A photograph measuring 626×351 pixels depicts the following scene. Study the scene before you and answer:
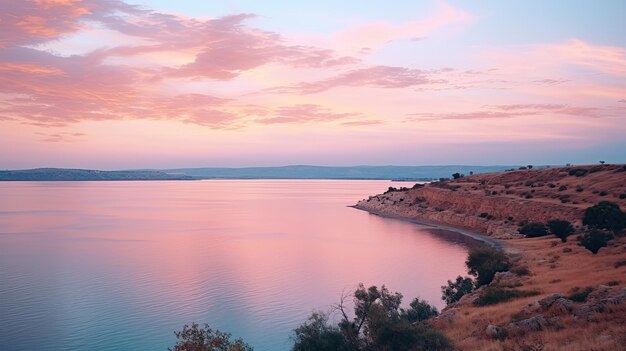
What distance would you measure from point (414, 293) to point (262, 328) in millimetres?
12091

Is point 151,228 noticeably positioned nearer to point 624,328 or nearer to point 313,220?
point 313,220

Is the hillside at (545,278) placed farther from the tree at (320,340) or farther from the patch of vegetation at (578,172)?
the tree at (320,340)

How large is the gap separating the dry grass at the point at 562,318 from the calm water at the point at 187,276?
7.71 m

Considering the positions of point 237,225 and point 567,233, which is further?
point 237,225

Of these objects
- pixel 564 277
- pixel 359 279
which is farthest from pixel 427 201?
pixel 564 277

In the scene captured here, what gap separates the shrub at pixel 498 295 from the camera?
78.1ft

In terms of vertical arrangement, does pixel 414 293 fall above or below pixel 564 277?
below

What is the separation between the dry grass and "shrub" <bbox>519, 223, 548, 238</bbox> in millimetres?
10954

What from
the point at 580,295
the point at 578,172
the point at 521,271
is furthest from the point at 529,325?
the point at 578,172

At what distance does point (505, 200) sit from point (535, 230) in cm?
1854

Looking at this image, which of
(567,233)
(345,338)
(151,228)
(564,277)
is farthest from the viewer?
(151,228)

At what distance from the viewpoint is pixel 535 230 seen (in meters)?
53.2

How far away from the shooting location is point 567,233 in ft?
146

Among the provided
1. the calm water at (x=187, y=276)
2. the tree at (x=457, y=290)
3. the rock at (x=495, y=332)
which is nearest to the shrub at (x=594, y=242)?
the tree at (x=457, y=290)
